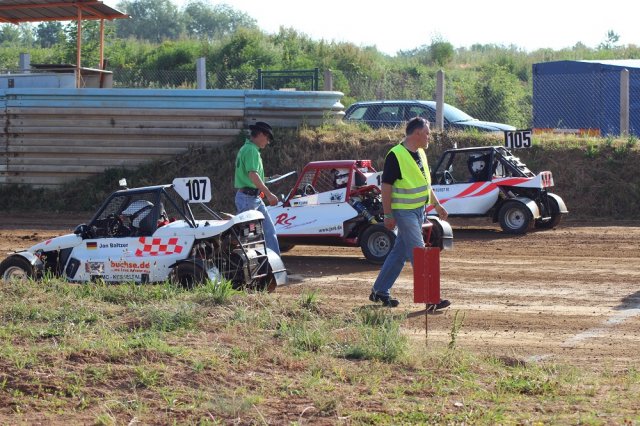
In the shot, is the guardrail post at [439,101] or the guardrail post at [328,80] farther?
the guardrail post at [328,80]

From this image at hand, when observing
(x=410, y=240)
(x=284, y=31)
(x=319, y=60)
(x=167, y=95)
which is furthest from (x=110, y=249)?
(x=284, y=31)

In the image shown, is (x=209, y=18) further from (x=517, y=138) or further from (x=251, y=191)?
(x=251, y=191)

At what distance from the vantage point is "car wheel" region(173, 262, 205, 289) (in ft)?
34.9

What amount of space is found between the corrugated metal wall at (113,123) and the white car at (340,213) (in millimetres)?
6621

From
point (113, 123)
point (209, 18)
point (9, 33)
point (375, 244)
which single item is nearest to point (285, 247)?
point (375, 244)

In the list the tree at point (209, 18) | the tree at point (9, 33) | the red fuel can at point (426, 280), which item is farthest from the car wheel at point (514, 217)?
the tree at point (209, 18)

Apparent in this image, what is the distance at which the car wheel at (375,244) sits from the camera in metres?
13.8

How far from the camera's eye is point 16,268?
11.4 m

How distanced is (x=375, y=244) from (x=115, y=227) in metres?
3.90

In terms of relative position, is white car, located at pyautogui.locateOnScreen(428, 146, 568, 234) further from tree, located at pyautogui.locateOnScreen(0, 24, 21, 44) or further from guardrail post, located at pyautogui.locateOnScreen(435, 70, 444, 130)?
tree, located at pyautogui.locateOnScreen(0, 24, 21, 44)

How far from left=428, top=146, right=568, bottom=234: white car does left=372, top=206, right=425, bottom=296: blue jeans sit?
20.4 ft

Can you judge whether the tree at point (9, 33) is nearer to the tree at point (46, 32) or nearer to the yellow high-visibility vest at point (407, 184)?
the tree at point (46, 32)

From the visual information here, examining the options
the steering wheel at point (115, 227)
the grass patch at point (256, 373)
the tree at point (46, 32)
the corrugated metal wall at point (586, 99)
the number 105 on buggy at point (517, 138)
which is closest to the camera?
the grass patch at point (256, 373)


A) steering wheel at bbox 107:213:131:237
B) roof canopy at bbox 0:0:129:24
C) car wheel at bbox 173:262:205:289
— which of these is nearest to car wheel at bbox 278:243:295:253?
steering wheel at bbox 107:213:131:237
